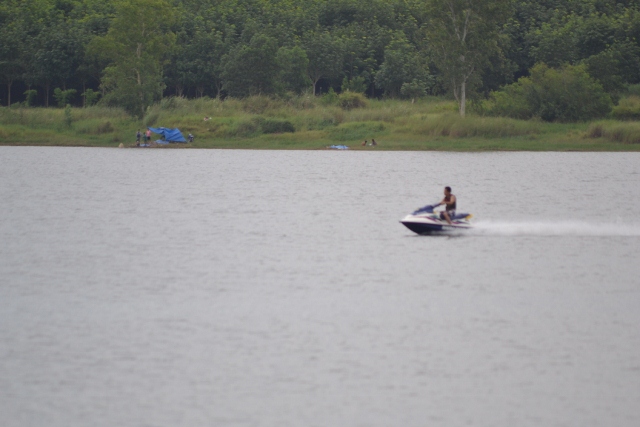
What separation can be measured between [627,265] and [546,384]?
11.5 m

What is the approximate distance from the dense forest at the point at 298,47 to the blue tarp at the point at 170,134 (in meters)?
4.65

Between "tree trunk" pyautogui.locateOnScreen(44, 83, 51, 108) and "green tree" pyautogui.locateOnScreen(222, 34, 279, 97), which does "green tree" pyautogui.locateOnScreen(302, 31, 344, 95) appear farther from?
"tree trunk" pyautogui.locateOnScreen(44, 83, 51, 108)

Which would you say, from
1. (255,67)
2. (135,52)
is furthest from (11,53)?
(255,67)

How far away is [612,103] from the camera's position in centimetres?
7275

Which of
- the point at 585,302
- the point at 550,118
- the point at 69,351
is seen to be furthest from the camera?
the point at 550,118

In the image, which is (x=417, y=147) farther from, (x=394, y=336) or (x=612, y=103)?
(x=394, y=336)

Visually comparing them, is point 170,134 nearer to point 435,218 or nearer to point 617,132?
point 617,132

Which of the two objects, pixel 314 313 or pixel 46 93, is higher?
pixel 46 93

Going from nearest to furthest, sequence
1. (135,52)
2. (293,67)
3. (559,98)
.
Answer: (559,98), (135,52), (293,67)

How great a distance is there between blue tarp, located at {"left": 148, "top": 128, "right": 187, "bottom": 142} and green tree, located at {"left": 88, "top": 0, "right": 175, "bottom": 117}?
172 inches

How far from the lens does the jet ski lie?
1188 inches

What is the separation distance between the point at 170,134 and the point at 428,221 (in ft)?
137

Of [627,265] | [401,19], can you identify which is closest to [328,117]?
[401,19]

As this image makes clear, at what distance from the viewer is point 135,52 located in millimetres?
75438
